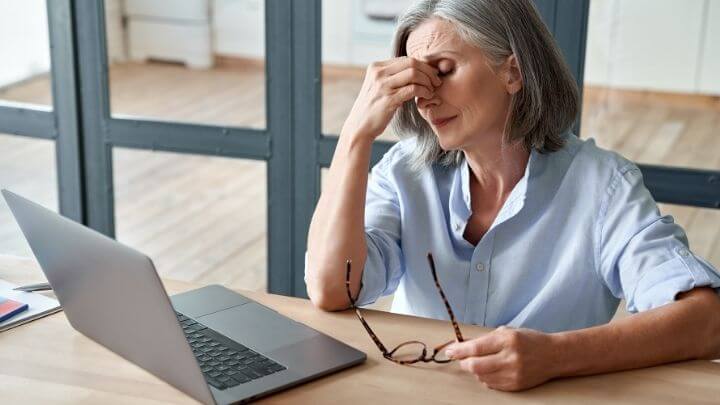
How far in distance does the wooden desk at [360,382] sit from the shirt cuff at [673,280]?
125mm

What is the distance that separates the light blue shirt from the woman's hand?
0.53 ft

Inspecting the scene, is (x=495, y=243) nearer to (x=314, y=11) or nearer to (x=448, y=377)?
(x=448, y=377)

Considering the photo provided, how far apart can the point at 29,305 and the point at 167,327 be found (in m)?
0.50

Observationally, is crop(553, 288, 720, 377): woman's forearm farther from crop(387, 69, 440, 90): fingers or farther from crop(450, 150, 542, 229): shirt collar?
crop(387, 69, 440, 90): fingers

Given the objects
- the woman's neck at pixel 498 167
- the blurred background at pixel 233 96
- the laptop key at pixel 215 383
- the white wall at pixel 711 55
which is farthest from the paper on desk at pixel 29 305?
the white wall at pixel 711 55

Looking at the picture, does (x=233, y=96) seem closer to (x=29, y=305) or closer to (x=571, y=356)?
(x=29, y=305)

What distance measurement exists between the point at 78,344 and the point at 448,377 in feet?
1.92

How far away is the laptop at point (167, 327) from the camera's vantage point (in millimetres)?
1373

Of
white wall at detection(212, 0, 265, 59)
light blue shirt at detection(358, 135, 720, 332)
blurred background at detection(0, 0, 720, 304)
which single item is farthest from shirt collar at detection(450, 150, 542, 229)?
white wall at detection(212, 0, 265, 59)

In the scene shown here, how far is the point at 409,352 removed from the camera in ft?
5.20

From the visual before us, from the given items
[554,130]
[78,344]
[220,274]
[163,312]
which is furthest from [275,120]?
[163,312]

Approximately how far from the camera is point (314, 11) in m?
2.84

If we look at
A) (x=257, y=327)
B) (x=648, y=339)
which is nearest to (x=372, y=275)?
(x=257, y=327)

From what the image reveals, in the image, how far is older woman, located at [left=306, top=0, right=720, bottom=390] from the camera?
5.90ft
